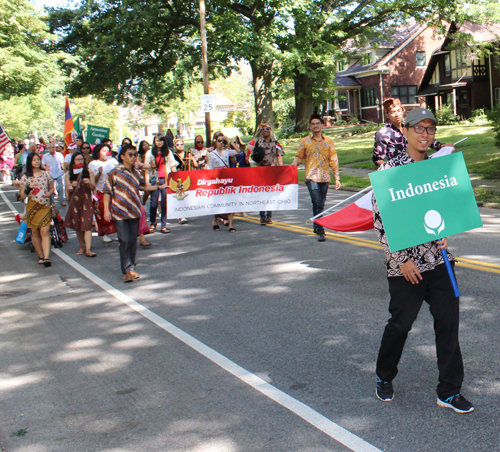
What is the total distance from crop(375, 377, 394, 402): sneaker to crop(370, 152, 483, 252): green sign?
107 centimetres

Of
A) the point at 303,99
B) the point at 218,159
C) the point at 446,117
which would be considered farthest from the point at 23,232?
the point at 446,117

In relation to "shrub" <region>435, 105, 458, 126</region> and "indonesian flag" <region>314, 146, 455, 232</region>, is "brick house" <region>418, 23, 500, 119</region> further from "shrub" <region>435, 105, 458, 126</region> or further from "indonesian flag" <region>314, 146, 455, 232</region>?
"indonesian flag" <region>314, 146, 455, 232</region>

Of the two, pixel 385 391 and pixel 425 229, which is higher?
pixel 425 229

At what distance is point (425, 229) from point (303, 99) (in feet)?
124

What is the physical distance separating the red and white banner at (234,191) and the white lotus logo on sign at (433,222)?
8.01 meters

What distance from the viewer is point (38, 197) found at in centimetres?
1001

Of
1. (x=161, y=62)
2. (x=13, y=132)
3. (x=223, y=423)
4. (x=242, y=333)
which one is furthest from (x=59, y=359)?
(x=13, y=132)

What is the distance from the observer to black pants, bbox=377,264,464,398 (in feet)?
12.7

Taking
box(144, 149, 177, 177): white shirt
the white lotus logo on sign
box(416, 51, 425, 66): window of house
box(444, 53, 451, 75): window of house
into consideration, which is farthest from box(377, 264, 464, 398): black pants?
box(416, 51, 425, 66): window of house

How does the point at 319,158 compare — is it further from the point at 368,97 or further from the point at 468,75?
the point at 368,97

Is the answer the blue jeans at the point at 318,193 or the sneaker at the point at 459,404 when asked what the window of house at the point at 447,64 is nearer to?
the blue jeans at the point at 318,193

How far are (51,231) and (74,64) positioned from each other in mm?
26148

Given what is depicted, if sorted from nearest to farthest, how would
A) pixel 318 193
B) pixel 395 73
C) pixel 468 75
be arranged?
pixel 318 193 < pixel 468 75 < pixel 395 73

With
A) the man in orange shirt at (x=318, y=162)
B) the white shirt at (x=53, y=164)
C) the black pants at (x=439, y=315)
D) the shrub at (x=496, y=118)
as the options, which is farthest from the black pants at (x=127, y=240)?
→ the shrub at (x=496, y=118)
